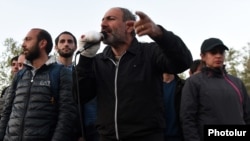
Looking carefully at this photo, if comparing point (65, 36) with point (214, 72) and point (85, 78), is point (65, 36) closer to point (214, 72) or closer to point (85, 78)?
point (214, 72)

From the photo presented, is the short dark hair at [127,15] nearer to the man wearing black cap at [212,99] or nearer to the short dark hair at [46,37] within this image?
the man wearing black cap at [212,99]

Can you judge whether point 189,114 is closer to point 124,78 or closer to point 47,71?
point 124,78

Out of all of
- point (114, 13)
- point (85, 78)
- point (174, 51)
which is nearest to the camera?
point (174, 51)

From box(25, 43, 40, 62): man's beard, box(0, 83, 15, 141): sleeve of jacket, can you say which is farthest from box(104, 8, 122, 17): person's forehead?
box(0, 83, 15, 141): sleeve of jacket

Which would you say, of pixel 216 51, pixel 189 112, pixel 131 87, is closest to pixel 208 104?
pixel 189 112

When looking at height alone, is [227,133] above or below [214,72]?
below

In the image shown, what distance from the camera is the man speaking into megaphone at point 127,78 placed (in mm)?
3074

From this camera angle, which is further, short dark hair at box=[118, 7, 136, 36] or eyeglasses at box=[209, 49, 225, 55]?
eyeglasses at box=[209, 49, 225, 55]

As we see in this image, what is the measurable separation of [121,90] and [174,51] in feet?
1.92

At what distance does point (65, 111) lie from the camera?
406 centimetres

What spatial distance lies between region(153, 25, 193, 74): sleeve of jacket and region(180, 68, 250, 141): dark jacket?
4.37 feet

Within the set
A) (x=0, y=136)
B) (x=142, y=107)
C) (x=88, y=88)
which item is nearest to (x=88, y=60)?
(x=88, y=88)

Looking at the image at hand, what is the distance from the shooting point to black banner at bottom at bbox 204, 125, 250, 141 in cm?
372

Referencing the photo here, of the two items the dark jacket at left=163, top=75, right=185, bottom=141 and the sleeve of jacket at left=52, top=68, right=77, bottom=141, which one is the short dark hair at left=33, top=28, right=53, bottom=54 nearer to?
the sleeve of jacket at left=52, top=68, right=77, bottom=141
